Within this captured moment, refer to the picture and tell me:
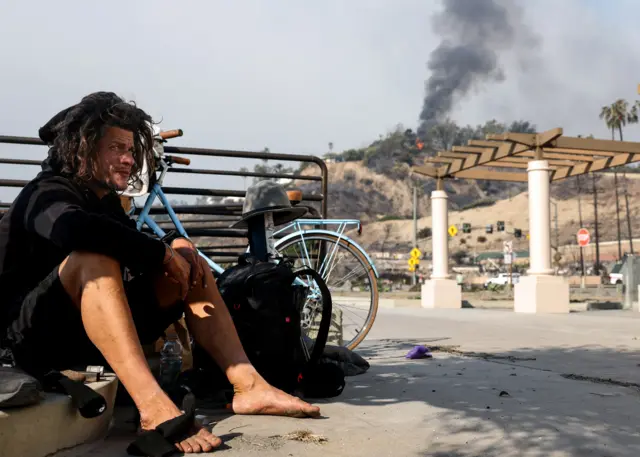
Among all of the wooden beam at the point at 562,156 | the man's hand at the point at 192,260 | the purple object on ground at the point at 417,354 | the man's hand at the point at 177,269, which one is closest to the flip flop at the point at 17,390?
the man's hand at the point at 177,269

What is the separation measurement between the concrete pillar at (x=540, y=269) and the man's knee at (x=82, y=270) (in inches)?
521

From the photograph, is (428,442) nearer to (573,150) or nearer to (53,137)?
(53,137)

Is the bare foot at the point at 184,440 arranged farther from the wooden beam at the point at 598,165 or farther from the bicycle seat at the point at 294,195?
the wooden beam at the point at 598,165

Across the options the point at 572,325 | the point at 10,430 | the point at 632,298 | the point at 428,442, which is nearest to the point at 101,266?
the point at 10,430

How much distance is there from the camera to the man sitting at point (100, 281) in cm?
232

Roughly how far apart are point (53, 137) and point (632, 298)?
15.9 meters

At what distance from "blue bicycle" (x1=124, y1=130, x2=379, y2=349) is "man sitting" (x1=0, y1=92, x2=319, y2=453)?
1614 mm

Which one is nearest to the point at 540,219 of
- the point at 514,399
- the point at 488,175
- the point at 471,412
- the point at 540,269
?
the point at 540,269

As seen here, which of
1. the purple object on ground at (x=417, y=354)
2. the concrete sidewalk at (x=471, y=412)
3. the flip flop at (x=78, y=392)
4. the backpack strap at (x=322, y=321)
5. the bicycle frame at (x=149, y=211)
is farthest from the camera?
the purple object on ground at (x=417, y=354)

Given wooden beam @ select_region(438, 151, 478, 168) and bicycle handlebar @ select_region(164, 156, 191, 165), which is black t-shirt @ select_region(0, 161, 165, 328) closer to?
bicycle handlebar @ select_region(164, 156, 191, 165)

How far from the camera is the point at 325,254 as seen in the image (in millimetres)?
5293

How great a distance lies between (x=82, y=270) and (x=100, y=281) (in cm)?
7

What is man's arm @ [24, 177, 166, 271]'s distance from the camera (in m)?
2.32

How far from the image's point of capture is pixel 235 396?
2750mm
